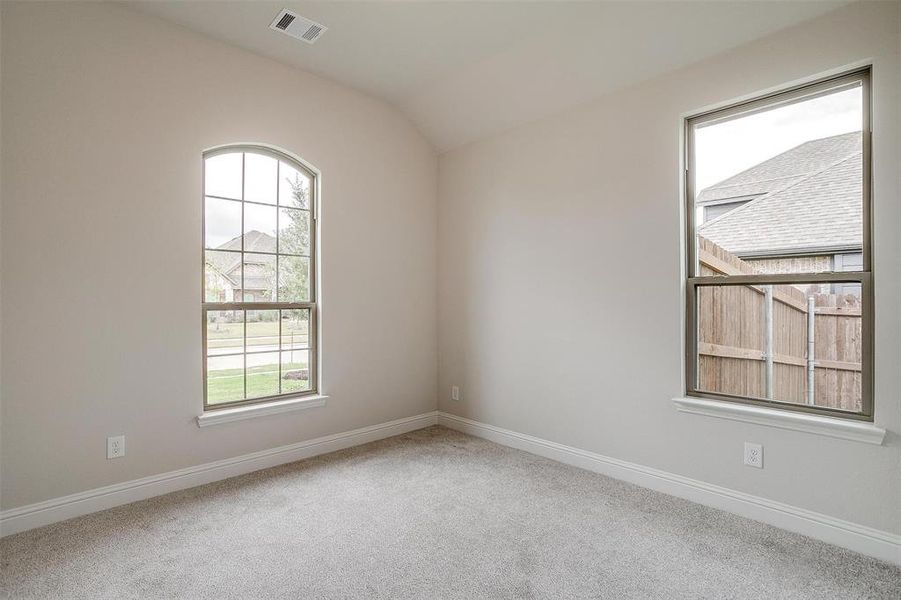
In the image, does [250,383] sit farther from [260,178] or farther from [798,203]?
[798,203]

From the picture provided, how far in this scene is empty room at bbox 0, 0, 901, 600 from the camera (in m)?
2.20

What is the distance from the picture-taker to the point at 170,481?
2867mm

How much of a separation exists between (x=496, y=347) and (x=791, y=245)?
85.5 inches

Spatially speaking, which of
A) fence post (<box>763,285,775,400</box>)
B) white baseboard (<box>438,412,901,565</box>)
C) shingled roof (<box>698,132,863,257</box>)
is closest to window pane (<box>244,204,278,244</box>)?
white baseboard (<box>438,412,901,565</box>)

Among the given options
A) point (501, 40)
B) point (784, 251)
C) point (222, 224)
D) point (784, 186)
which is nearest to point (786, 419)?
point (784, 251)

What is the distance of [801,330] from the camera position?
8.20 ft

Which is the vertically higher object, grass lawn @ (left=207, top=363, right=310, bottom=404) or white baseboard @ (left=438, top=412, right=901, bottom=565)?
grass lawn @ (left=207, top=363, right=310, bottom=404)

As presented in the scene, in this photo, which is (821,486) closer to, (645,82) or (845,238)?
(845,238)

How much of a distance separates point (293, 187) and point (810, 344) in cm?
348

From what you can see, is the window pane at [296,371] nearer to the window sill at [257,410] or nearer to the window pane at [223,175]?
the window sill at [257,410]

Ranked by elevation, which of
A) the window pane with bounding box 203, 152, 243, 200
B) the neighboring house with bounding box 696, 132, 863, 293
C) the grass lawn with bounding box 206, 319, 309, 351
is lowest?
the grass lawn with bounding box 206, 319, 309, 351

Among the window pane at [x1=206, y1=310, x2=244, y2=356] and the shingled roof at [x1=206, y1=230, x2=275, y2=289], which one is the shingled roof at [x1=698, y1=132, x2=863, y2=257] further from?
the window pane at [x1=206, y1=310, x2=244, y2=356]

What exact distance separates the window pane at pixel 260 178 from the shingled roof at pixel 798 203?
296 cm

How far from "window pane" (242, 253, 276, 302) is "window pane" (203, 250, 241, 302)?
6cm
